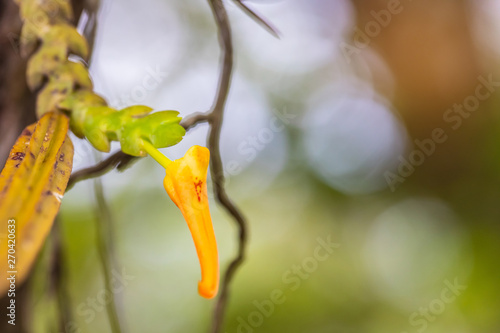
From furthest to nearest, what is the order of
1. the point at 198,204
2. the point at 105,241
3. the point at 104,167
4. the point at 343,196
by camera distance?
the point at 343,196 < the point at 105,241 < the point at 104,167 < the point at 198,204

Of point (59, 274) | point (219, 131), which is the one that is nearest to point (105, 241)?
point (59, 274)

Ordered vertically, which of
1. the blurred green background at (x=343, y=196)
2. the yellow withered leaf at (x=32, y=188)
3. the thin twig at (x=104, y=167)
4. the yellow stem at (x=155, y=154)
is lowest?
the blurred green background at (x=343, y=196)

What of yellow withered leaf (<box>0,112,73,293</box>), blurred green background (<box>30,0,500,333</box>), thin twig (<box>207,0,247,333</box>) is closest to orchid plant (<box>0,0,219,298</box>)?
yellow withered leaf (<box>0,112,73,293</box>)

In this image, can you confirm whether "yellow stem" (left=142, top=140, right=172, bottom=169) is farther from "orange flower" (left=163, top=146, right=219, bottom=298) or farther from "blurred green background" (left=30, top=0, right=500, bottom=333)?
"blurred green background" (left=30, top=0, right=500, bottom=333)

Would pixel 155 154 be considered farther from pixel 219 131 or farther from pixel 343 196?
pixel 343 196

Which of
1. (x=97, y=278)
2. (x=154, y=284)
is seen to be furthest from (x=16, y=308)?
(x=154, y=284)

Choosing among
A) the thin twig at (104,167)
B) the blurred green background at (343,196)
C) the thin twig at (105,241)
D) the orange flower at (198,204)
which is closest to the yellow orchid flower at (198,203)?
the orange flower at (198,204)

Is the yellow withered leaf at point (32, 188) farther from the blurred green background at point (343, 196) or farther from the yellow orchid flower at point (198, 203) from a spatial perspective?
the blurred green background at point (343, 196)
